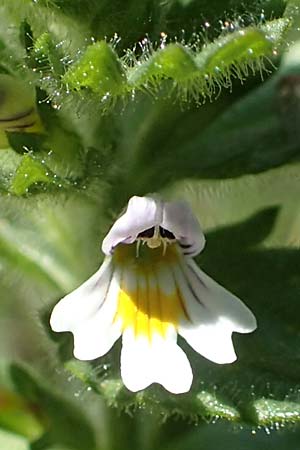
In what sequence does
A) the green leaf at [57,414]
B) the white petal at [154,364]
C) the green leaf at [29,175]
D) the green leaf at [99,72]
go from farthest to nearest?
the green leaf at [57,414]
the white petal at [154,364]
the green leaf at [29,175]
the green leaf at [99,72]

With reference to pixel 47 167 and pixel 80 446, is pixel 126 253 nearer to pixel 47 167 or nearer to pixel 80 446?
pixel 47 167

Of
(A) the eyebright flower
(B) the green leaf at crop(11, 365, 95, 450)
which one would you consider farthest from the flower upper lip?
(B) the green leaf at crop(11, 365, 95, 450)

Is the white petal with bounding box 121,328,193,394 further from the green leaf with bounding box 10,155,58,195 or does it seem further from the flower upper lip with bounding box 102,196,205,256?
the green leaf with bounding box 10,155,58,195

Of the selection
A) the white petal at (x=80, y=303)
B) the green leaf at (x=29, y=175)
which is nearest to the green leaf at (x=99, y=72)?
the green leaf at (x=29, y=175)

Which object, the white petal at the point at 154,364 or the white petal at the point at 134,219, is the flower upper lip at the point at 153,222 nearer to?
the white petal at the point at 134,219

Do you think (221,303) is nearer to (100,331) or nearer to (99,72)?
(100,331)

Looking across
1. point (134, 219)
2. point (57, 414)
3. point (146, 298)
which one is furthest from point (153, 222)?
point (57, 414)
